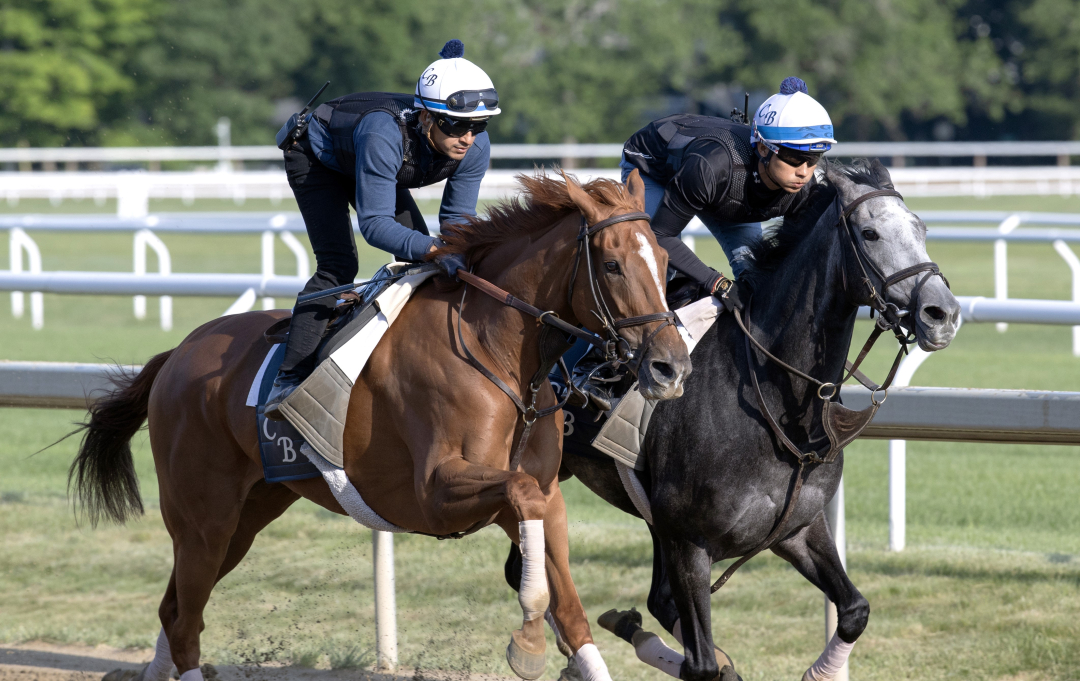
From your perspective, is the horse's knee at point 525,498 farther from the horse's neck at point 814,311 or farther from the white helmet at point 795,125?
the white helmet at point 795,125

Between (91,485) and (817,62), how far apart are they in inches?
1590

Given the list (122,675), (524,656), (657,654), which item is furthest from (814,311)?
(122,675)

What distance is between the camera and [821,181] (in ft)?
13.0

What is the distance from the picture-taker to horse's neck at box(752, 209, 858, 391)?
3738 mm

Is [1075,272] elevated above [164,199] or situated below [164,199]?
above

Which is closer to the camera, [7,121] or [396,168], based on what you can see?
[396,168]

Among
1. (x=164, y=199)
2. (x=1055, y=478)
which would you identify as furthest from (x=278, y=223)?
(x=164, y=199)

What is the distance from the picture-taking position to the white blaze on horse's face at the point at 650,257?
3.34m

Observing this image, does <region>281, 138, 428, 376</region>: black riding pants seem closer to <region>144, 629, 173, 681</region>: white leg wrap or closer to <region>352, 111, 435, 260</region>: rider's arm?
<region>352, 111, 435, 260</region>: rider's arm

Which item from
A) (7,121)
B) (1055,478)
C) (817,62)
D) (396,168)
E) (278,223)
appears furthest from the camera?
(817,62)

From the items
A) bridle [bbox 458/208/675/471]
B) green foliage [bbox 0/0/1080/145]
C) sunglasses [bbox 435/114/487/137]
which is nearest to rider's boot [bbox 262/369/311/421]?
bridle [bbox 458/208/675/471]

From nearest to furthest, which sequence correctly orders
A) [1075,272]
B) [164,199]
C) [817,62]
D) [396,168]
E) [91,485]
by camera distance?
1. [396,168]
2. [91,485]
3. [1075,272]
4. [164,199]
5. [817,62]

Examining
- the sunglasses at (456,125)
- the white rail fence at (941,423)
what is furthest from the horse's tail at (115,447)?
the sunglasses at (456,125)

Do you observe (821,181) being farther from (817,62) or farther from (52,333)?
(817,62)
